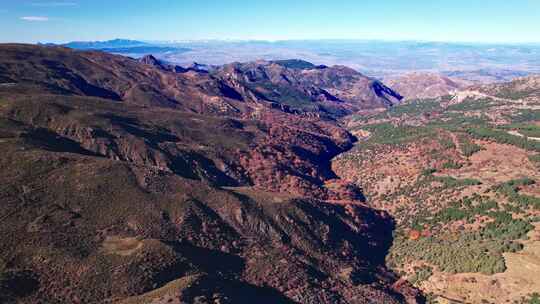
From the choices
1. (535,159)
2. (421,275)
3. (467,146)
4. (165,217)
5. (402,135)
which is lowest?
(421,275)

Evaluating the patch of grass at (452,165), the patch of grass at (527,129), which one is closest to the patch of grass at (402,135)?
the patch of grass at (452,165)

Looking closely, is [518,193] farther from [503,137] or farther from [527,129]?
[527,129]

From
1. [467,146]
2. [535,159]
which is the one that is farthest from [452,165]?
[535,159]

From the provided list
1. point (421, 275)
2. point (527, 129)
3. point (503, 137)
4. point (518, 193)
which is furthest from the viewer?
point (527, 129)

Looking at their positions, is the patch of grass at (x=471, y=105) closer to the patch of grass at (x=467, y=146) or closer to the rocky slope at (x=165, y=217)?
the patch of grass at (x=467, y=146)

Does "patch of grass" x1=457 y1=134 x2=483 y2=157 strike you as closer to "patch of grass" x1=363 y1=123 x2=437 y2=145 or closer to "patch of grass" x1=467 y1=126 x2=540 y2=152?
"patch of grass" x1=467 y1=126 x2=540 y2=152

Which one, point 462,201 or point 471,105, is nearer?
point 462,201

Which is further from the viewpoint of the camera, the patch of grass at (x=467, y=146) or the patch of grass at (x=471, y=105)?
the patch of grass at (x=471, y=105)

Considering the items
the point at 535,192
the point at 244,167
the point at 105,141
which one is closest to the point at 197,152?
the point at 244,167
